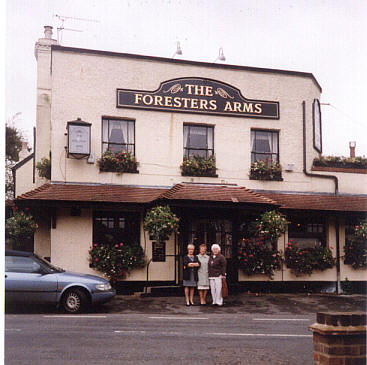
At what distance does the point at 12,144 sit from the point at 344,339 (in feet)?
93.5

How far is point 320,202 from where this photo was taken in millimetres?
18562

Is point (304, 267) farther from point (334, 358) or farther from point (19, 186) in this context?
point (334, 358)

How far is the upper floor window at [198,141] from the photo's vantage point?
728 inches

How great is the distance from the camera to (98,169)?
57.4 feet

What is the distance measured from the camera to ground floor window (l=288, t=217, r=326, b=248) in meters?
18.9

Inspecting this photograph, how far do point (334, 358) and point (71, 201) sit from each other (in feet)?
40.7

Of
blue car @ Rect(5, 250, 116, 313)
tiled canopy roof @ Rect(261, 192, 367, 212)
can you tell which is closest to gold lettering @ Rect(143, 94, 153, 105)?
tiled canopy roof @ Rect(261, 192, 367, 212)

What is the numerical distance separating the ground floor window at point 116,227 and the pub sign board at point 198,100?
3.62 metres

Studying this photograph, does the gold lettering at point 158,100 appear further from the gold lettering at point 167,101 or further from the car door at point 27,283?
the car door at point 27,283

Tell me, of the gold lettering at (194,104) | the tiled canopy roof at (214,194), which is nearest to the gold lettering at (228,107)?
the gold lettering at (194,104)

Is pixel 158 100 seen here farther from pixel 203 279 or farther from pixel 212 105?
pixel 203 279

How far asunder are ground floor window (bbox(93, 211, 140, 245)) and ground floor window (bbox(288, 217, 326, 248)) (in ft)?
17.8

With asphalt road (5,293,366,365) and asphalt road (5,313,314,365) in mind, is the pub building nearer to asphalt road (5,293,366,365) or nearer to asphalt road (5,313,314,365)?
asphalt road (5,293,366,365)

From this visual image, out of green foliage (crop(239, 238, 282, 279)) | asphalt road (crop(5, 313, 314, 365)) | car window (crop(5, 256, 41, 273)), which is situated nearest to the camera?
asphalt road (crop(5, 313, 314, 365))
